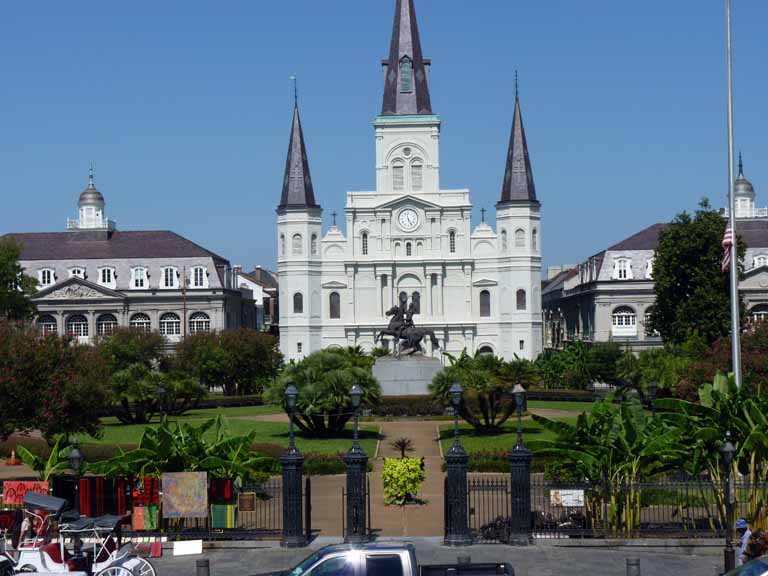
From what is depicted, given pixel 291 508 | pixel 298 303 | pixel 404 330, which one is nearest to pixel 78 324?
pixel 298 303

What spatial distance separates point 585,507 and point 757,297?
252 ft

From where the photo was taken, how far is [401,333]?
64000 millimetres

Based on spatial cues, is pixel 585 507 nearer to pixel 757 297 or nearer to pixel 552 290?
pixel 757 297

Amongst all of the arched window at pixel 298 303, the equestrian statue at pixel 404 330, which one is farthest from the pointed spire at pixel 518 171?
the equestrian statue at pixel 404 330

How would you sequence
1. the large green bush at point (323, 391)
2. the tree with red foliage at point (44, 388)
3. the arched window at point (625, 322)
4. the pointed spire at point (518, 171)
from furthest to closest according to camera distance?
the arched window at point (625, 322) → the pointed spire at point (518, 171) → the large green bush at point (323, 391) → the tree with red foliage at point (44, 388)

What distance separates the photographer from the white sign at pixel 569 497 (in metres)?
27.3

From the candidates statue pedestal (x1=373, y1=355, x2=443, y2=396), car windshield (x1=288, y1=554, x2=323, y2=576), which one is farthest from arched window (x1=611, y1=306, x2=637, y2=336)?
car windshield (x1=288, y1=554, x2=323, y2=576)

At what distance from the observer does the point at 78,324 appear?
105688mm

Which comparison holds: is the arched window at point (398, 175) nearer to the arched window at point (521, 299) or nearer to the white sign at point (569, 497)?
the arched window at point (521, 299)

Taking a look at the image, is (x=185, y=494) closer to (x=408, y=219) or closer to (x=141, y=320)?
(x=408, y=219)

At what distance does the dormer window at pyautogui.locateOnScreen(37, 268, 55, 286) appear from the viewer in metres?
106

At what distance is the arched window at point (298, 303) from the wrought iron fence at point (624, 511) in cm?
7667

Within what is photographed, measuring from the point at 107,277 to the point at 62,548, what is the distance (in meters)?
88.1

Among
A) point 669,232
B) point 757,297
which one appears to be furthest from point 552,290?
point 669,232
